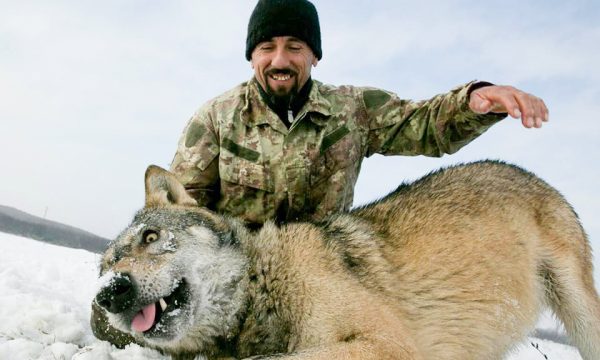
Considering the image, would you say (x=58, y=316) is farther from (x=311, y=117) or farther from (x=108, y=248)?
(x=311, y=117)

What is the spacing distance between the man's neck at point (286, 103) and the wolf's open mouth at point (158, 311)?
2452 millimetres

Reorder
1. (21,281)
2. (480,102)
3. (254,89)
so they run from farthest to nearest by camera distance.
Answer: (21,281)
(254,89)
(480,102)

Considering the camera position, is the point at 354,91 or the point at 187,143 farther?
the point at 354,91

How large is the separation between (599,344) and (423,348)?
5.62 ft

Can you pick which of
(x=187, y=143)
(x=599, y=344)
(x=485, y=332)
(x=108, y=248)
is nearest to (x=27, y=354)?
(x=108, y=248)

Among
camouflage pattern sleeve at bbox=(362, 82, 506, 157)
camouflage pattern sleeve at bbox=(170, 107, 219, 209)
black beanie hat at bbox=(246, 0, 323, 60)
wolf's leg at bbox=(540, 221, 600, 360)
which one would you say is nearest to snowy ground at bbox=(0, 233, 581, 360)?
wolf's leg at bbox=(540, 221, 600, 360)

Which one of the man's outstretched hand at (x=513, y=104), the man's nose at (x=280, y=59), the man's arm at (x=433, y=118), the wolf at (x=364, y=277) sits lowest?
the wolf at (x=364, y=277)

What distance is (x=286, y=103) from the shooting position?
5066 millimetres

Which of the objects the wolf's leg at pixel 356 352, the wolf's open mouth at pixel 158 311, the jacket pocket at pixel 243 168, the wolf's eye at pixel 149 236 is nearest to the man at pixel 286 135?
the jacket pocket at pixel 243 168

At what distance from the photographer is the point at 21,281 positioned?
5816mm

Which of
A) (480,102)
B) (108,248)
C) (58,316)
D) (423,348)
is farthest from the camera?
(58,316)

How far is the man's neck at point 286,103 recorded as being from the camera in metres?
5.03

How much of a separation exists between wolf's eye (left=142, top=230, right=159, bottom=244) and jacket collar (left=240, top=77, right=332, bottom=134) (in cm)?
202

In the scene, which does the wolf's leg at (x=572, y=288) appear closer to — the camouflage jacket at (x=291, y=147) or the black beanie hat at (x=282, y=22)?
the camouflage jacket at (x=291, y=147)
